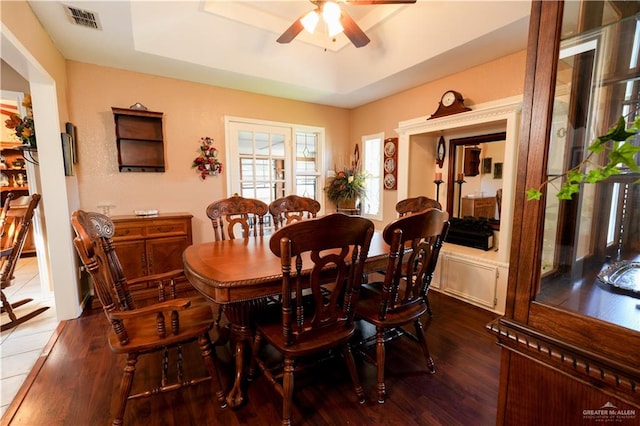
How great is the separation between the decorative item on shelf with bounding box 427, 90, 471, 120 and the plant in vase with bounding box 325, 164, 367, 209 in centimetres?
151

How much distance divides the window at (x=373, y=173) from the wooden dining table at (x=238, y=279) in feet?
7.99

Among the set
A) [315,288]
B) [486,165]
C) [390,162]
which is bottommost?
[315,288]

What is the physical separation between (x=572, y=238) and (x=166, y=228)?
3414mm

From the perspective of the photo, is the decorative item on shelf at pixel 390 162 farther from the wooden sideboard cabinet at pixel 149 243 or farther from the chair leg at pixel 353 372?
the chair leg at pixel 353 372

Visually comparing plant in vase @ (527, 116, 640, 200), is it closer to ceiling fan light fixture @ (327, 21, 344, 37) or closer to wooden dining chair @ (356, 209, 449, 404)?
wooden dining chair @ (356, 209, 449, 404)

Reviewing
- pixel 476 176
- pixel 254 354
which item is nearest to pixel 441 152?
pixel 476 176

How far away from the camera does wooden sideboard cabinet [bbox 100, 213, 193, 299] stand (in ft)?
9.75

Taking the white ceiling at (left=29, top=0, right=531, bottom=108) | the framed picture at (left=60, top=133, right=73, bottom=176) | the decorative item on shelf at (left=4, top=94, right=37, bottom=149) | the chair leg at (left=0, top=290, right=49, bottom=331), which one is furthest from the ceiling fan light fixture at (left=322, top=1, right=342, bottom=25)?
the chair leg at (left=0, top=290, right=49, bottom=331)

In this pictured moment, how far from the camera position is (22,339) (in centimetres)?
239

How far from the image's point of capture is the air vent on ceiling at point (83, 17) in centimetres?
221

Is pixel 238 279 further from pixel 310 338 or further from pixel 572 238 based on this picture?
pixel 572 238

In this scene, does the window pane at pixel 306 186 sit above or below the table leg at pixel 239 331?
above

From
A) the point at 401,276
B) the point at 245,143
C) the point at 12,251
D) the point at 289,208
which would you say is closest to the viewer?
the point at 401,276

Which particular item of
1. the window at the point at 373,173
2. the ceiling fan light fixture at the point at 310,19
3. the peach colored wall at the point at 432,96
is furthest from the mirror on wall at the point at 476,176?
the ceiling fan light fixture at the point at 310,19
